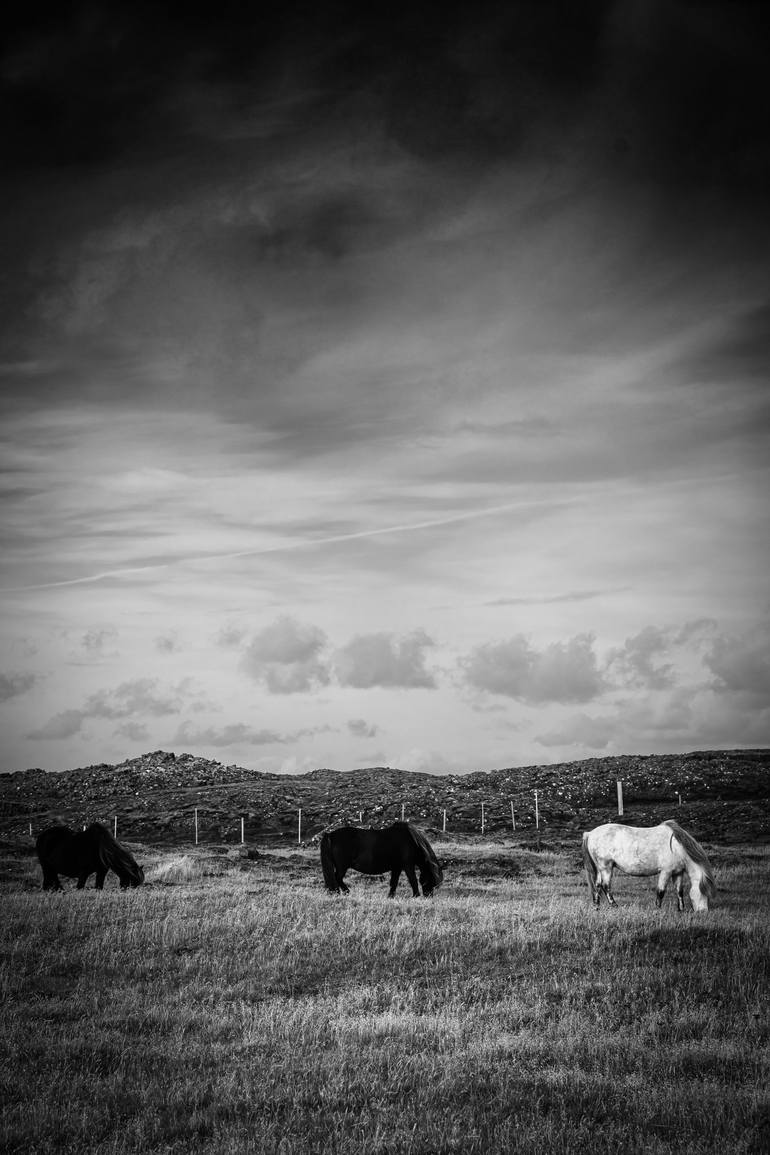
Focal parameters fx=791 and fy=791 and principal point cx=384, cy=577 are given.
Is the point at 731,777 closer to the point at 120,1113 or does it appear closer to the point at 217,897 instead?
the point at 217,897

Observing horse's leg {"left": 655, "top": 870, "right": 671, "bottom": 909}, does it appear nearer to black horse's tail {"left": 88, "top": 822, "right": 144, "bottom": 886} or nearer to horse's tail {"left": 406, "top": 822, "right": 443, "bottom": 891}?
horse's tail {"left": 406, "top": 822, "right": 443, "bottom": 891}

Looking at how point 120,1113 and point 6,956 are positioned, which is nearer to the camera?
point 120,1113

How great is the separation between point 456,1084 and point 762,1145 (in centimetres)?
272

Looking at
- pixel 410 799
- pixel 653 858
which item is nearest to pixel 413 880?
pixel 653 858

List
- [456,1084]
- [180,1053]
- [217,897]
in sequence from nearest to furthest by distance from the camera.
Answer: [456,1084]
[180,1053]
[217,897]

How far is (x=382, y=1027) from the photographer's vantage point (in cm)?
939

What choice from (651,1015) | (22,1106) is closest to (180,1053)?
(22,1106)

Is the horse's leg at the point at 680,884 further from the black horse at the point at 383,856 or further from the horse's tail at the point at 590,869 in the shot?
the black horse at the point at 383,856

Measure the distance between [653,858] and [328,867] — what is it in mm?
8098

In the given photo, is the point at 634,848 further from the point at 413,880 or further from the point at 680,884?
the point at 413,880

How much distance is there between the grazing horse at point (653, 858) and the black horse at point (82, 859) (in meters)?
11.8

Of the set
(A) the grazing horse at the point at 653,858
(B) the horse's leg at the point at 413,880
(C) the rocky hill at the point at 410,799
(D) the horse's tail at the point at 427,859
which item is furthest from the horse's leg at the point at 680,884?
(C) the rocky hill at the point at 410,799

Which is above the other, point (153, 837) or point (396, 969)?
point (396, 969)

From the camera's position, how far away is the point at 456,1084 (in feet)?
25.3
